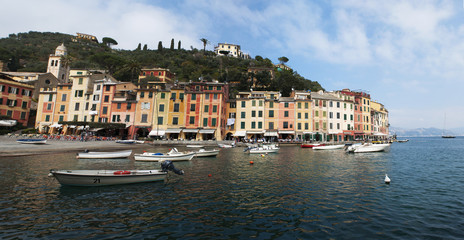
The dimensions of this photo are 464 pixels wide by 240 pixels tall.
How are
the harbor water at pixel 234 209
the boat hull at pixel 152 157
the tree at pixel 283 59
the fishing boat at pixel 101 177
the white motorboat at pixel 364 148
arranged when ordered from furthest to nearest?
the tree at pixel 283 59 < the white motorboat at pixel 364 148 < the boat hull at pixel 152 157 < the fishing boat at pixel 101 177 < the harbor water at pixel 234 209

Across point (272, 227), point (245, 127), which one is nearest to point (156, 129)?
point (245, 127)

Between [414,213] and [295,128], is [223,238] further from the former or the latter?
[295,128]

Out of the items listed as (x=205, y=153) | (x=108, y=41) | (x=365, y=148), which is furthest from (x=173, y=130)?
(x=108, y=41)

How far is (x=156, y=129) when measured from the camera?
5066 centimetres

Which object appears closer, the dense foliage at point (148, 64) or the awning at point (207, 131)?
the awning at point (207, 131)

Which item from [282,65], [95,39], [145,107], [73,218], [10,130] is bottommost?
[73,218]

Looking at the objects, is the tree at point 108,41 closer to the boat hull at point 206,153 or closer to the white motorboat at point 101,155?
the white motorboat at point 101,155

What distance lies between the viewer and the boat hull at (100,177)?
11977 millimetres

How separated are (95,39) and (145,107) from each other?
137824mm

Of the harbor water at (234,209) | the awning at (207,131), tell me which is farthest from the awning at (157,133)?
the harbor water at (234,209)

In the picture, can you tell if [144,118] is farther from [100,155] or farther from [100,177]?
[100,177]

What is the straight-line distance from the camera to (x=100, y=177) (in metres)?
12.6

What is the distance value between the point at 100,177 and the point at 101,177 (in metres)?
0.05

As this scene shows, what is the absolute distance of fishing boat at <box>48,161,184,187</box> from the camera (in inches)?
472
